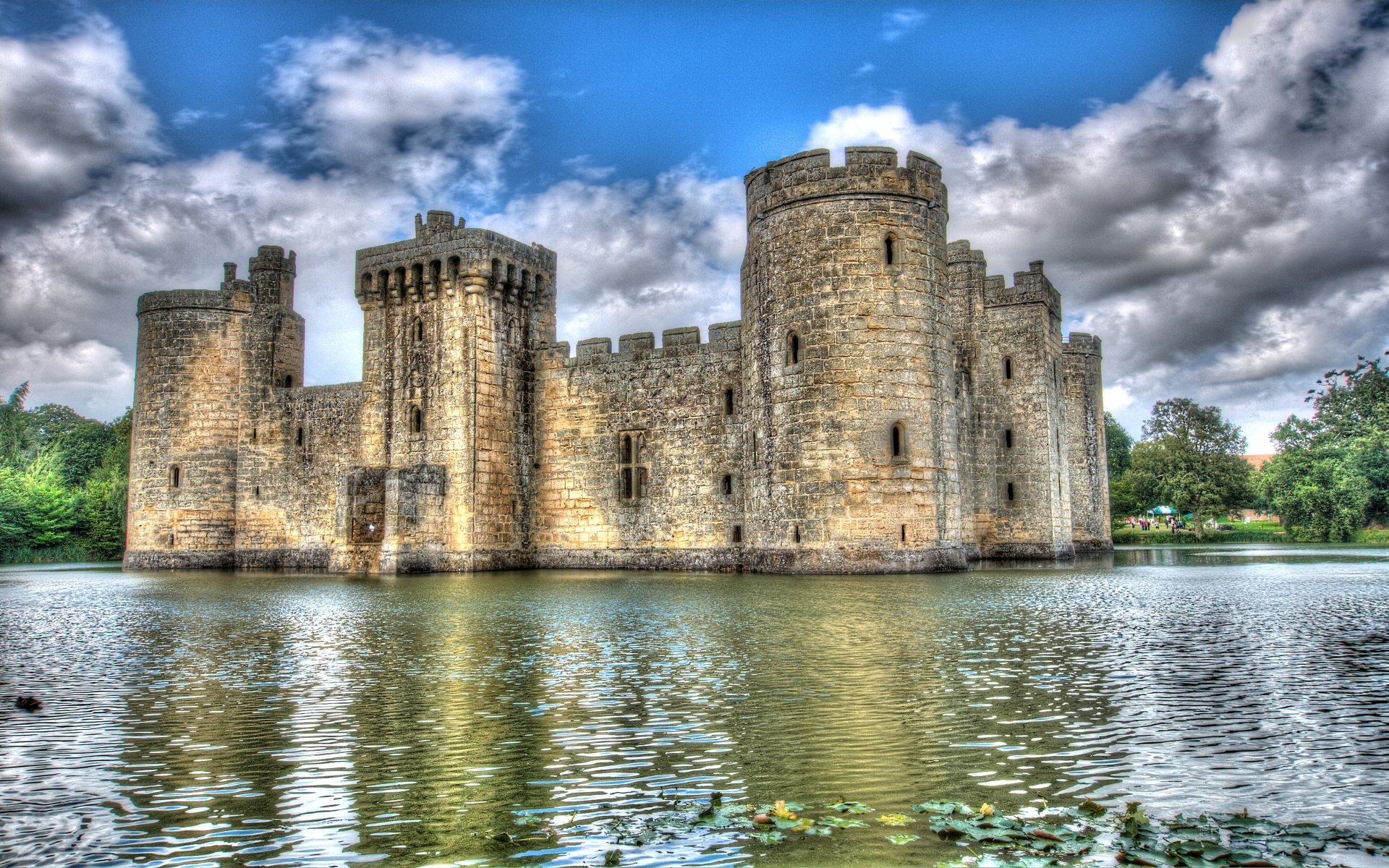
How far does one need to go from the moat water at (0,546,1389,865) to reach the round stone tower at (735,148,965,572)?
9.44 metres

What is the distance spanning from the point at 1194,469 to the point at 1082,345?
29.3 m

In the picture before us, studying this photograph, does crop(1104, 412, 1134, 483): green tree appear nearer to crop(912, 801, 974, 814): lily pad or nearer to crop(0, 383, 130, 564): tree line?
crop(0, 383, 130, 564): tree line

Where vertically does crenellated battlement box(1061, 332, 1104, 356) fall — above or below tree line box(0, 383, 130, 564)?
above

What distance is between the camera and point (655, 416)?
91.5ft

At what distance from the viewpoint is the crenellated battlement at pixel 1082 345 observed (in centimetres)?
3581

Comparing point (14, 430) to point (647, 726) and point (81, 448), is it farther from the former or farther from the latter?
point (647, 726)

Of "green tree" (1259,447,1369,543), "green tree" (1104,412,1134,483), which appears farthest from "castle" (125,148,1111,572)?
"green tree" (1104,412,1134,483)

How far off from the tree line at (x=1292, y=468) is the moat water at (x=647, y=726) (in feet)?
131

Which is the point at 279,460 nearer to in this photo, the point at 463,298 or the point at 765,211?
the point at 463,298

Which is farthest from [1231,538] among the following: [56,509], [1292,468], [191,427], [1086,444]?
[56,509]

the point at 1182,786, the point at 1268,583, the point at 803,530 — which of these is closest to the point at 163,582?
the point at 803,530

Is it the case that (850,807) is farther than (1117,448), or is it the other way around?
(1117,448)

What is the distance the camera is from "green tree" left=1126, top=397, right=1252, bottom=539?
59312 millimetres

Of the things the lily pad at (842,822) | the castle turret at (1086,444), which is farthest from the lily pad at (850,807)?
the castle turret at (1086,444)
